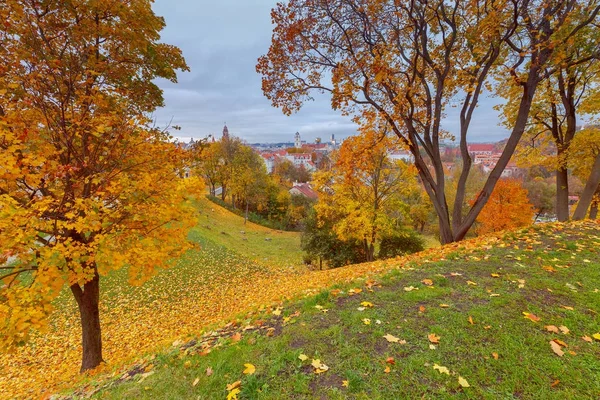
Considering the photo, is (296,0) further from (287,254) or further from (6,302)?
(287,254)

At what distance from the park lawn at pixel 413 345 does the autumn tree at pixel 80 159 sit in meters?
1.99

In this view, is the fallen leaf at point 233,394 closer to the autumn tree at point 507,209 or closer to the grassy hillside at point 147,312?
the grassy hillside at point 147,312

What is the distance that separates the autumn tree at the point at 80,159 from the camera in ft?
13.7

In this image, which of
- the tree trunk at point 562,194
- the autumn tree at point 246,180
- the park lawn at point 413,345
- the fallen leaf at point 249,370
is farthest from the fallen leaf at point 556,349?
the autumn tree at point 246,180

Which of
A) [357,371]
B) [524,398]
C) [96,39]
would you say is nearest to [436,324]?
[524,398]

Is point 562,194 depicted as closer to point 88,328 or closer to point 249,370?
point 249,370

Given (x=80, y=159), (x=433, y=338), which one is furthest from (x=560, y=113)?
(x=80, y=159)

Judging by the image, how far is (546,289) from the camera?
4.14 meters

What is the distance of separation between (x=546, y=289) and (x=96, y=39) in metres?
9.12

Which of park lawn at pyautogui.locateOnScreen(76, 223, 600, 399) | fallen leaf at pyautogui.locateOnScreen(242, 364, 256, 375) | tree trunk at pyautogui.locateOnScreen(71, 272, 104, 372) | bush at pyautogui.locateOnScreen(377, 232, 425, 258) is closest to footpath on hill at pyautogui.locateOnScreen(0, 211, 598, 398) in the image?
tree trunk at pyautogui.locateOnScreen(71, 272, 104, 372)

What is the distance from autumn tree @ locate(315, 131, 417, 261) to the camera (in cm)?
1326

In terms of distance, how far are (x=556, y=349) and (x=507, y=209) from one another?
22.5 m

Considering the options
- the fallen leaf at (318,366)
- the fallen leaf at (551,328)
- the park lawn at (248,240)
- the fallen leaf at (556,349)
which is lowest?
the park lawn at (248,240)

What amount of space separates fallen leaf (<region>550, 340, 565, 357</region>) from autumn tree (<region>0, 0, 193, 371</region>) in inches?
230
